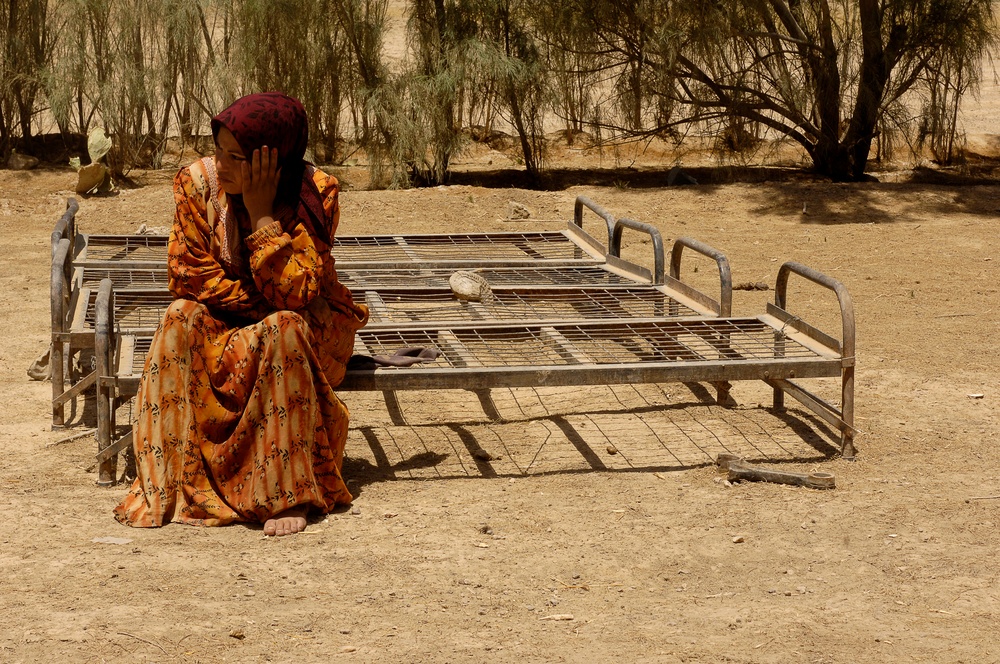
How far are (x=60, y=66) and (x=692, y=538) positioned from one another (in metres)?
10.8

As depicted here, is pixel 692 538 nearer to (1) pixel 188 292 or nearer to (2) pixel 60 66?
(1) pixel 188 292

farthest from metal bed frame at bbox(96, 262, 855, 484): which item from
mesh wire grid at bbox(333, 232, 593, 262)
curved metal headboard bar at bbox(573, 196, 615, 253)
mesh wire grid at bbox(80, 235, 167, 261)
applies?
mesh wire grid at bbox(80, 235, 167, 261)

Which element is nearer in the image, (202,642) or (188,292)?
(202,642)

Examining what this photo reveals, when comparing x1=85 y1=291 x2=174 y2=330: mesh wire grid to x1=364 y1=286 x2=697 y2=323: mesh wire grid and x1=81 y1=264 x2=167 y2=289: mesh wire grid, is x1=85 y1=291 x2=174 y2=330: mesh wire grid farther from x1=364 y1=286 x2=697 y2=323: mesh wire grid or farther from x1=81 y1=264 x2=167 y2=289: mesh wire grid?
x1=364 y1=286 x2=697 y2=323: mesh wire grid

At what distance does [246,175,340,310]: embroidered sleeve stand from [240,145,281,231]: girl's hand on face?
0.06 metres

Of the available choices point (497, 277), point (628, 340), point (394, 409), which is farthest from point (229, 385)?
point (497, 277)

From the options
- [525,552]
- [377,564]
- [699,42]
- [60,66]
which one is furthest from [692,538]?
[60,66]

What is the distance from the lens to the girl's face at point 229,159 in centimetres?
404

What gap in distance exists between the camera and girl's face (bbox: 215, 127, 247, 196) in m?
4.04

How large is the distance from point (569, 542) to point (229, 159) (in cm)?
169

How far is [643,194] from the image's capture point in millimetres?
12414

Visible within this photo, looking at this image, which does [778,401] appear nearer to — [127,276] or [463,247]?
[463,247]

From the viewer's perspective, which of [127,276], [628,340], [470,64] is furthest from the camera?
[470,64]

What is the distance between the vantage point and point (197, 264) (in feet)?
13.6
